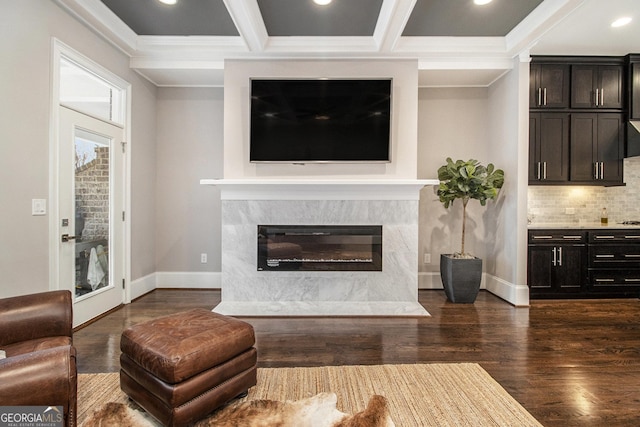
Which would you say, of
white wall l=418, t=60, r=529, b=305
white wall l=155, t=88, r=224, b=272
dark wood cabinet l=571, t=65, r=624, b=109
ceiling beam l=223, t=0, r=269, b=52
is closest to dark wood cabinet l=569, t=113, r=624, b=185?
dark wood cabinet l=571, t=65, r=624, b=109

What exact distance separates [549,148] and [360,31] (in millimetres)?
2662

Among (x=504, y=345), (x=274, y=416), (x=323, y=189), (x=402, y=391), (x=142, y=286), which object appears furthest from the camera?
(x=142, y=286)

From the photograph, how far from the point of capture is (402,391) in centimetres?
203

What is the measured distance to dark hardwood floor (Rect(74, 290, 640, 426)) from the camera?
202 centimetres

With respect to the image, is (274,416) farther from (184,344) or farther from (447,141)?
(447,141)

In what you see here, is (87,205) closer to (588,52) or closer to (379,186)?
(379,186)

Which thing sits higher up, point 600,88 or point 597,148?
point 600,88

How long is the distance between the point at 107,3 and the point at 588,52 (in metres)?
5.21

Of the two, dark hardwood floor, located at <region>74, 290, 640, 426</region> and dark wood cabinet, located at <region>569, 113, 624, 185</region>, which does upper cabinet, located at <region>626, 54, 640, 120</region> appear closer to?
dark wood cabinet, located at <region>569, 113, 624, 185</region>

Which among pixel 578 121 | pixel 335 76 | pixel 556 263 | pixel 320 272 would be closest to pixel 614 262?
pixel 556 263

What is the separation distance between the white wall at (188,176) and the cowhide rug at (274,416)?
8.89ft

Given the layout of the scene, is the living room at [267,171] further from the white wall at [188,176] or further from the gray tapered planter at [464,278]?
the gray tapered planter at [464,278]

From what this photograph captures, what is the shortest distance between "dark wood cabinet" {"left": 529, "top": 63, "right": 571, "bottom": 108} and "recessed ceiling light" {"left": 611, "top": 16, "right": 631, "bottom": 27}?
0.67 m

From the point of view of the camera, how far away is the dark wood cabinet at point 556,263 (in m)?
3.86
